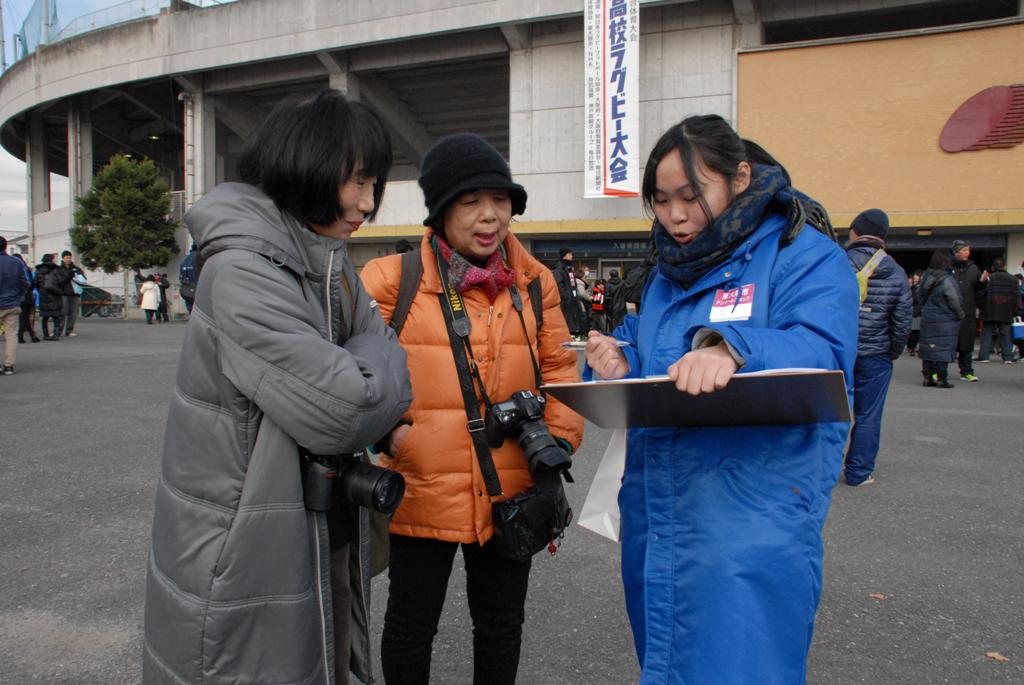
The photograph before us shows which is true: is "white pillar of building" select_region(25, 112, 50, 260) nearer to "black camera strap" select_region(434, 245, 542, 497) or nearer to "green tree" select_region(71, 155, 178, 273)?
"green tree" select_region(71, 155, 178, 273)

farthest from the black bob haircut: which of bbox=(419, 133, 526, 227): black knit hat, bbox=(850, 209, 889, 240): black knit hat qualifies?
bbox=(850, 209, 889, 240): black knit hat

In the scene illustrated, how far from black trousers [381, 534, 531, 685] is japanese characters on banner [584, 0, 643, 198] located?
60.3 ft

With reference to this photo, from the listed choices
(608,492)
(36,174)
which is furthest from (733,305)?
(36,174)

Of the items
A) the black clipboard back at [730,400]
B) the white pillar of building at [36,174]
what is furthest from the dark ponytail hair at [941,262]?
the white pillar of building at [36,174]

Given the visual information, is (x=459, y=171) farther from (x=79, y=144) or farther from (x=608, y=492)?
(x=79, y=144)

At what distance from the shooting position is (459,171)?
2.18 meters

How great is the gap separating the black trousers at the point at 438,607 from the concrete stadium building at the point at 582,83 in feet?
60.1

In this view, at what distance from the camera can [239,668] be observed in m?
1.52

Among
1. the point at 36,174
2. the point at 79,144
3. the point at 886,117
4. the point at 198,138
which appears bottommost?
the point at 886,117

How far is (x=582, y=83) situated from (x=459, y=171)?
20.4 metres

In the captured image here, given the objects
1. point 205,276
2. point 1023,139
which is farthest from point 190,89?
point 205,276

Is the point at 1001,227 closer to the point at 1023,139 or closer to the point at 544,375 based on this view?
the point at 1023,139

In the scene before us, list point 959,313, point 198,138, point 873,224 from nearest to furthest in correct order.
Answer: point 873,224 < point 959,313 < point 198,138

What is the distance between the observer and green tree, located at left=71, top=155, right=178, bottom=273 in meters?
27.3
